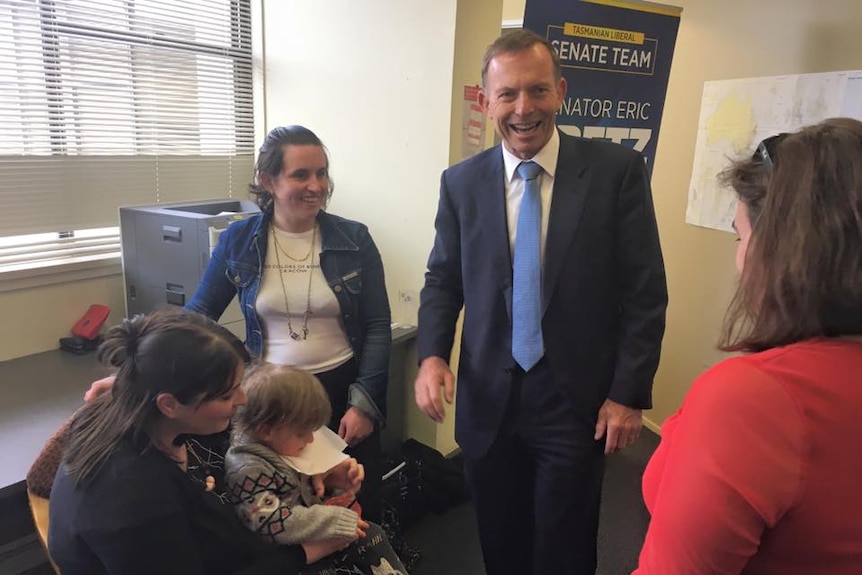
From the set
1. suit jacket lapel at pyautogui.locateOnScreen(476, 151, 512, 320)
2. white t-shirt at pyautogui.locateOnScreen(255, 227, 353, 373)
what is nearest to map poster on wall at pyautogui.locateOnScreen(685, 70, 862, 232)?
suit jacket lapel at pyautogui.locateOnScreen(476, 151, 512, 320)

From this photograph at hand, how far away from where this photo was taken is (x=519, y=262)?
142 cm

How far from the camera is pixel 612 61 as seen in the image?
2283 mm

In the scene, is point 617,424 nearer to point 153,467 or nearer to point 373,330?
point 373,330

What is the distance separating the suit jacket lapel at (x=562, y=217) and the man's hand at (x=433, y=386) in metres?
0.31

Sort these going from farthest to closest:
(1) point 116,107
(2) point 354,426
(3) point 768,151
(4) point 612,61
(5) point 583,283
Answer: (1) point 116,107 → (4) point 612,61 → (2) point 354,426 → (5) point 583,283 → (3) point 768,151

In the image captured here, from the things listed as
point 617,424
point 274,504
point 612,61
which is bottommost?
point 274,504

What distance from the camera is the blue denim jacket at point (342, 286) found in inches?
65.7

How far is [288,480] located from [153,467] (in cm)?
35

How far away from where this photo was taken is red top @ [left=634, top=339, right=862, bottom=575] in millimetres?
644

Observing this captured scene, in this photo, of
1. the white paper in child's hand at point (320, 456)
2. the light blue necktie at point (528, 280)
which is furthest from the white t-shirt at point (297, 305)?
the light blue necktie at point (528, 280)

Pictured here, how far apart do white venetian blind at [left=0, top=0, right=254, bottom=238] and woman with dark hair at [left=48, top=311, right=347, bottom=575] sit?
4.99 ft

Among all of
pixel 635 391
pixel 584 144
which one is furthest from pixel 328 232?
pixel 635 391

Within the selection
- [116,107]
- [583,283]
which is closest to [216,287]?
[583,283]

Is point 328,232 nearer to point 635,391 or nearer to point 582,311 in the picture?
point 582,311
